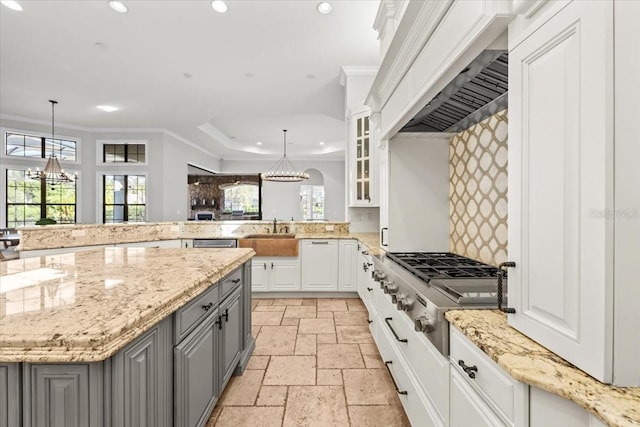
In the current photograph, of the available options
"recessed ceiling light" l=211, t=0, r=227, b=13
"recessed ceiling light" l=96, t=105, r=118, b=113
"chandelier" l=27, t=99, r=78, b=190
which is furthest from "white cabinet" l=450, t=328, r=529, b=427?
"recessed ceiling light" l=96, t=105, r=118, b=113

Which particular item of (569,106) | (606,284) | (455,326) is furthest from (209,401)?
(569,106)

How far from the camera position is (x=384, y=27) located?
2371 millimetres

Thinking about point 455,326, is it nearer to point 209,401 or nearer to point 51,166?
point 209,401

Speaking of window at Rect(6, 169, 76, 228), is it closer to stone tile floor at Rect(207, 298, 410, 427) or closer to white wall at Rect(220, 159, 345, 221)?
white wall at Rect(220, 159, 345, 221)

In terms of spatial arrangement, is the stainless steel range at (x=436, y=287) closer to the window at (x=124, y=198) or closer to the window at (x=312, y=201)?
the window at (x=124, y=198)

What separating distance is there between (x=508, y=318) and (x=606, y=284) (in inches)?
14.7

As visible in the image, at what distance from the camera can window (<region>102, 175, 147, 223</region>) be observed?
24.0 ft

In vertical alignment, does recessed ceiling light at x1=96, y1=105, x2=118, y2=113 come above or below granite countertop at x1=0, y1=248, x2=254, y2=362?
above

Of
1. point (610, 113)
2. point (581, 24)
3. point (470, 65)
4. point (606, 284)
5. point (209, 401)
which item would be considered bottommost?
point (209, 401)

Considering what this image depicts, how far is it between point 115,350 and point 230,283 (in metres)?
1.16

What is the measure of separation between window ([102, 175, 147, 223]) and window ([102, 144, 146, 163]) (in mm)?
391

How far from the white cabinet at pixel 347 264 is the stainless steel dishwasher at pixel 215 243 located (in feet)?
4.95

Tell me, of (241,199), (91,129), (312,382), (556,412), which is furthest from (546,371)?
(241,199)

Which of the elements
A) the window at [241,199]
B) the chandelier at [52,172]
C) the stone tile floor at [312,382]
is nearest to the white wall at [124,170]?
the chandelier at [52,172]
